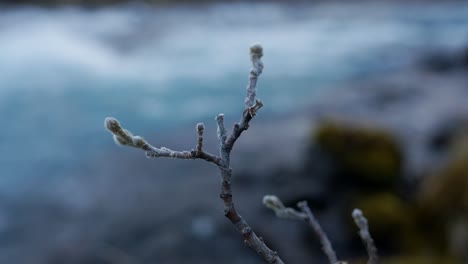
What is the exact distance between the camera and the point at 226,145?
0.80 meters


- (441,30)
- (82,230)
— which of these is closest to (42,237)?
(82,230)

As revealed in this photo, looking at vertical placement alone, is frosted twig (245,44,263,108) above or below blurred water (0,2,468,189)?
below

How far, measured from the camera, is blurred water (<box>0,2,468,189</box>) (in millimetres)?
12766

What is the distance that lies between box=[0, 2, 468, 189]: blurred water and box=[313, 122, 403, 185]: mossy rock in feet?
19.1

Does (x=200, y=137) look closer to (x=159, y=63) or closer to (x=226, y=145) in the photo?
(x=226, y=145)

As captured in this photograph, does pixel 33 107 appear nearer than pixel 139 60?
Yes

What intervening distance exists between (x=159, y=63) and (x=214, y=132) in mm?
5811

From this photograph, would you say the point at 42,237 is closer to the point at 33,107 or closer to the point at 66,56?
the point at 33,107

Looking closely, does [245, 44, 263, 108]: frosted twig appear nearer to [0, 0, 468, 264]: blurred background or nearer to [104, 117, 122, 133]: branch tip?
[104, 117, 122, 133]: branch tip

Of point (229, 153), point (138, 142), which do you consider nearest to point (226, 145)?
point (229, 153)

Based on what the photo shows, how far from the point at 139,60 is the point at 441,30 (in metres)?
14.1

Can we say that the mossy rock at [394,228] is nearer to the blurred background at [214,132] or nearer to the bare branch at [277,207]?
the blurred background at [214,132]

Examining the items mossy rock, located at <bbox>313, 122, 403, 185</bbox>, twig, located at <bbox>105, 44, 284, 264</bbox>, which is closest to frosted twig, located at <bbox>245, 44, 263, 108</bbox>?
twig, located at <bbox>105, 44, 284, 264</bbox>

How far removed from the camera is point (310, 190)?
7.77m
